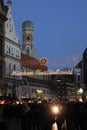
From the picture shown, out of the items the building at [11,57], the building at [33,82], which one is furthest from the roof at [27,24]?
the building at [11,57]

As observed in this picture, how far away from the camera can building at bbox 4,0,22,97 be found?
3671 inches

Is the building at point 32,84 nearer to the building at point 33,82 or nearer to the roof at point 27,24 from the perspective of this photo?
the building at point 33,82

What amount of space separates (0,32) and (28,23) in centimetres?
11366

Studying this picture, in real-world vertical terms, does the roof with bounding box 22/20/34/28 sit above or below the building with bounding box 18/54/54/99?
above

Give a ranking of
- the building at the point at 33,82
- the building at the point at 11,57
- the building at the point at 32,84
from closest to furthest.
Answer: the building at the point at 11,57, the building at the point at 33,82, the building at the point at 32,84

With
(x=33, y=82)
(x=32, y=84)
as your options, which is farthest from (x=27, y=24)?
(x=32, y=84)

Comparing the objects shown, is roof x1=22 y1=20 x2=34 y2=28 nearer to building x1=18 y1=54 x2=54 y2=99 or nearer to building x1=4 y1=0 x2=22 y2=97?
building x1=18 y1=54 x2=54 y2=99

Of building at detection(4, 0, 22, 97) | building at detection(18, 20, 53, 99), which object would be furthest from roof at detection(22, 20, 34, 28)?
Answer: building at detection(4, 0, 22, 97)

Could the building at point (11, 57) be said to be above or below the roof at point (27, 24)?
below

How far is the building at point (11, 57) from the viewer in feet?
306

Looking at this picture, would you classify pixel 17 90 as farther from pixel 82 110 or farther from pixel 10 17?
pixel 82 110

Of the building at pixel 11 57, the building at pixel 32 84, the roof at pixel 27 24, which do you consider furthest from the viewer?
the roof at pixel 27 24

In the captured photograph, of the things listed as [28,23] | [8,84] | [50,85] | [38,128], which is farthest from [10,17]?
[28,23]

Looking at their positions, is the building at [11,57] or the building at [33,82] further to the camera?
the building at [33,82]
